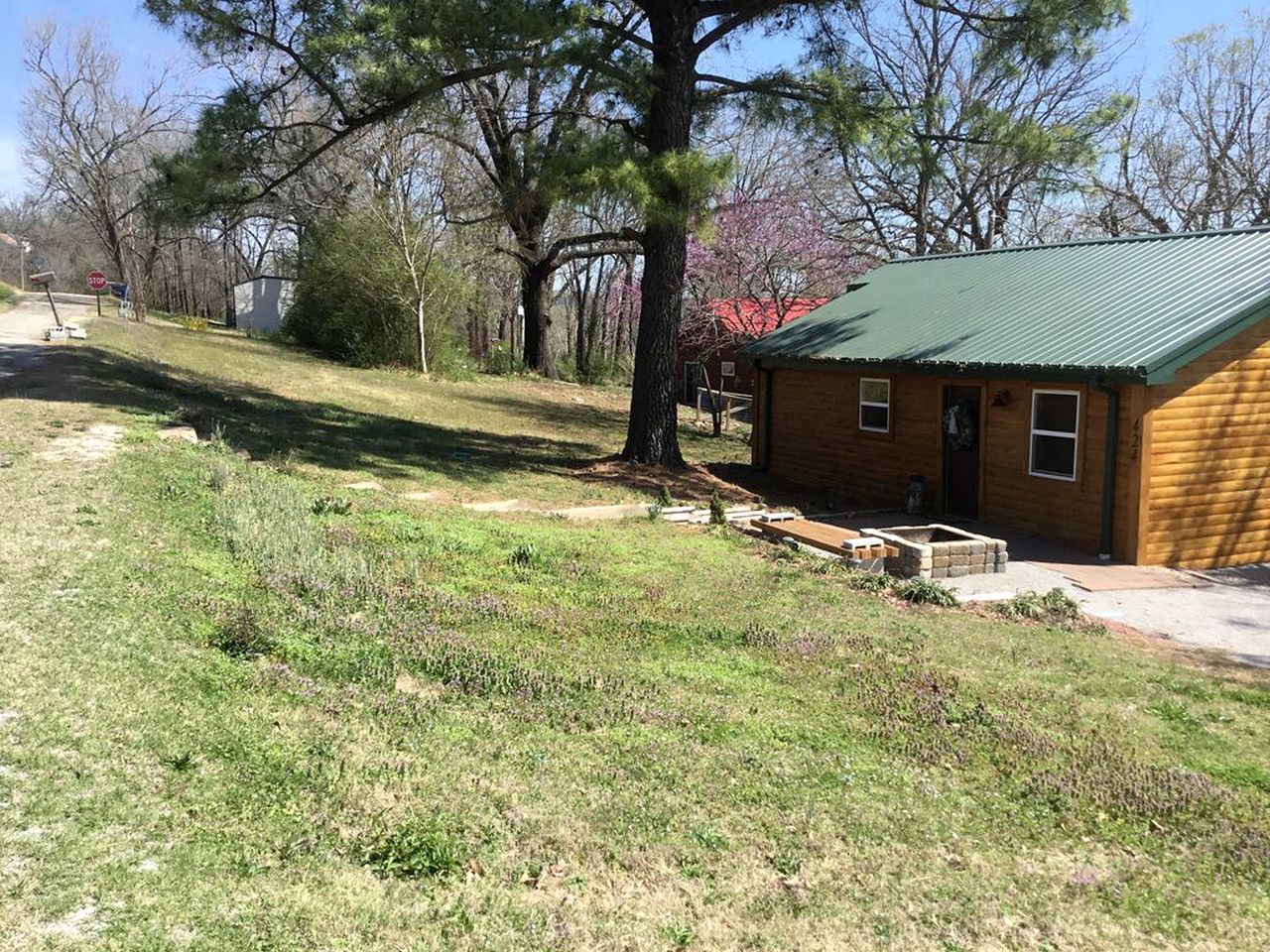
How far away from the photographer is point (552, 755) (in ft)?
15.8

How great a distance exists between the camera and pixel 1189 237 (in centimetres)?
1380

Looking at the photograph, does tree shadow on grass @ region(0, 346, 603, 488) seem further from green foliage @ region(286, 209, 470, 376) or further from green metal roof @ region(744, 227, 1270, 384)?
green foliage @ region(286, 209, 470, 376)

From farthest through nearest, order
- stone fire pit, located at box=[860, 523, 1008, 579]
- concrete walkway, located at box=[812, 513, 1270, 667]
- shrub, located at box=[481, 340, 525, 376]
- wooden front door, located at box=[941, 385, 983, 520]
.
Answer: shrub, located at box=[481, 340, 525, 376] < wooden front door, located at box=[941, 385, 983, 520] < stone fire pit, located at box=[860, 523, 1008, 579] < concrete walkway, located at box=[812, 513, 1270, 667]

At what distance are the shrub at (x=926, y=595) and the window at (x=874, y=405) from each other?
6.39 m

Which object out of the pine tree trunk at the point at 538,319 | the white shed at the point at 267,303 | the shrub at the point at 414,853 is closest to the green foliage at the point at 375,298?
the pine tree trunk at the point at 538,319

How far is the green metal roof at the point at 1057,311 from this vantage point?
36.3 feet

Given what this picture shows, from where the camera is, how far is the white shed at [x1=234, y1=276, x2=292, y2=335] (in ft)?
128

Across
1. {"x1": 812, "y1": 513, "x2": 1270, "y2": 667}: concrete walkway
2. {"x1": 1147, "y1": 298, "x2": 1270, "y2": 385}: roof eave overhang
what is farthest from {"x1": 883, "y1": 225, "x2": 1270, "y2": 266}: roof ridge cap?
{"x1": 812, "y1": 513, "x2": 1270, "y2": 667}: concrete walkway

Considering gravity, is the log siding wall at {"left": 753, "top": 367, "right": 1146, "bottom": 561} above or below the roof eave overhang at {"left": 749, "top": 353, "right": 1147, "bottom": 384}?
below

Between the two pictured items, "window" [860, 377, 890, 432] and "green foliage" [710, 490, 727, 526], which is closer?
"green foliage" [710, 490, 727, 526]

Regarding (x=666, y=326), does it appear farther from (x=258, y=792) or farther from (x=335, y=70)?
(x=258, y=792)

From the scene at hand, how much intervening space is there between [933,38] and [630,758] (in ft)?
90.9

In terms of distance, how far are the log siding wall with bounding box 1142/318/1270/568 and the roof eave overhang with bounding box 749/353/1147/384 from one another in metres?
0.67

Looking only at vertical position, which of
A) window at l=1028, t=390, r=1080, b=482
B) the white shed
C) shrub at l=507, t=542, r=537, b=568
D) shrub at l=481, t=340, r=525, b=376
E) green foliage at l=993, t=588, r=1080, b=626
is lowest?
Result: green foliage at l=993, t=588, r=1080, b=626
